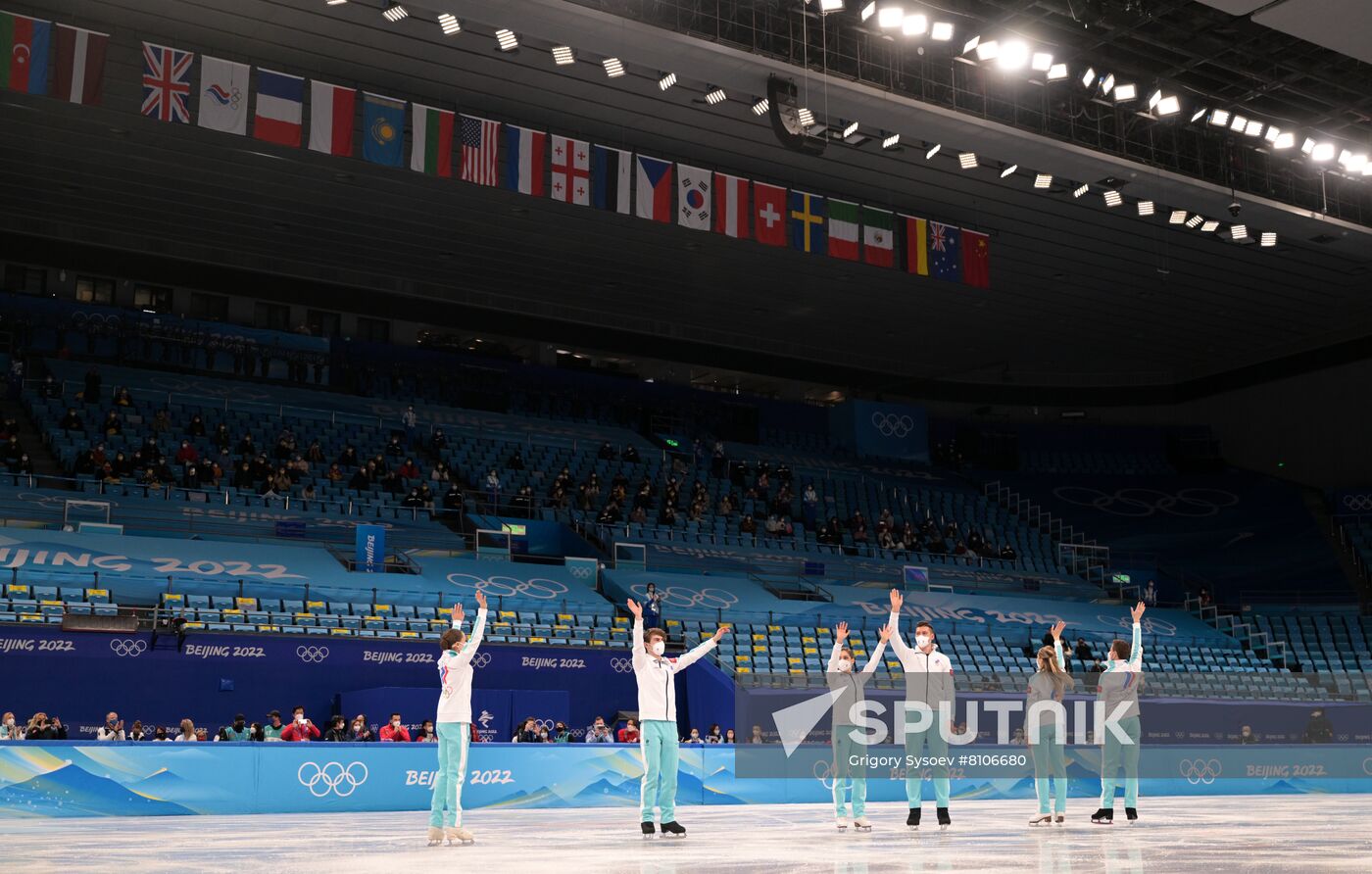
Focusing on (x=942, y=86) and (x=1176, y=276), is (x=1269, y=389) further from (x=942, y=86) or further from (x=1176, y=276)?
(x=942, y=86)

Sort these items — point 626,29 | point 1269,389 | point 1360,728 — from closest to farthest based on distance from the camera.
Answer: point 626,29
point 1360,728
point 1269,389

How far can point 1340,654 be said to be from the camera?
36.0 metres

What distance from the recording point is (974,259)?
3109 centimetres

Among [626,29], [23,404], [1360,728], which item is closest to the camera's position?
[626,29]

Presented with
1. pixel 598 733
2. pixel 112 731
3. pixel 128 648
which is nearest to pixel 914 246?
pixel 598 733

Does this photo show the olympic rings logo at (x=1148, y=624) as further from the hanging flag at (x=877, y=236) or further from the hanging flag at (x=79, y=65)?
the hanging flag at (x=79, y=65)

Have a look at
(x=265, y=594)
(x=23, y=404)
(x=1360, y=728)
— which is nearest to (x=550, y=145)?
(x=265, y=594)

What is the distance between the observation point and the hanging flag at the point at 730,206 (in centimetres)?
2770

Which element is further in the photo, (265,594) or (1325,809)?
(265,594)

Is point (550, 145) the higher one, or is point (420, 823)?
point (550, 145)

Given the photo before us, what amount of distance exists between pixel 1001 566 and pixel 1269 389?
55.8ft

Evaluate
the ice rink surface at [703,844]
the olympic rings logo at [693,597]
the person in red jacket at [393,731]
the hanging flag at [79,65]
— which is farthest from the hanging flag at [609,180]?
the ice rink surface at [703,844]

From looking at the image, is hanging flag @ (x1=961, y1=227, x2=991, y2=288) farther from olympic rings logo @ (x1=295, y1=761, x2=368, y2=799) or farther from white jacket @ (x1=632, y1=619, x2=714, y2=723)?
white jacket @ (x1=632, y1=619, x2=714, y2=723)

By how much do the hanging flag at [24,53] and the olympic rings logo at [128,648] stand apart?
9.50 metres
